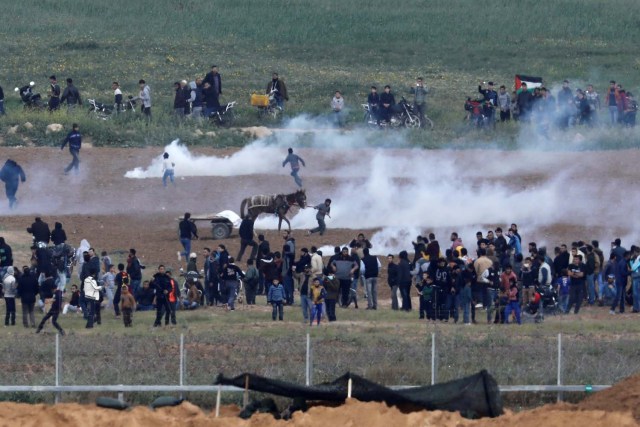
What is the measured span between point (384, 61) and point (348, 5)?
1471 centimetres

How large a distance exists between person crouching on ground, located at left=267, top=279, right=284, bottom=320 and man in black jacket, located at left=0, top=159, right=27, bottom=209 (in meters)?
12.4

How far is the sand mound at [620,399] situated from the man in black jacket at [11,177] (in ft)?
71.7

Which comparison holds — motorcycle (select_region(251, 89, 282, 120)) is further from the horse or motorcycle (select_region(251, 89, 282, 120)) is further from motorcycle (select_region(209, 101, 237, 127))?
the horse

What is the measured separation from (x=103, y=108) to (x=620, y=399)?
33219 millimetres

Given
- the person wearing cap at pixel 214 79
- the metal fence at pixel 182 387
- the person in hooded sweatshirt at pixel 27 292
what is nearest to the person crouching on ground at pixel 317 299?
the person in hooded sweatshirt at pixel 27 292

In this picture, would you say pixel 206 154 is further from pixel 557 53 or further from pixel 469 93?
pixel 557 53

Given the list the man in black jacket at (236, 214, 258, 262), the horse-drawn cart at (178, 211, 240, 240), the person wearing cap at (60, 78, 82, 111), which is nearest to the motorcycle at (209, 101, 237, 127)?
the person wearing cap at (60, 78, 82, 111)

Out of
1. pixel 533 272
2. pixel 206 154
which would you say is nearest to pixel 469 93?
pixel 206 154

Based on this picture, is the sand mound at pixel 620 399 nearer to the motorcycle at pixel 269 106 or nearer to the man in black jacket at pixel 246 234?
the man in black jacket at pixel 246 234

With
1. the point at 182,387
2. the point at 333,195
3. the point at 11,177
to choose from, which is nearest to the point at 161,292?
the point at 182,387

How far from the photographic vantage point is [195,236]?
113 feet

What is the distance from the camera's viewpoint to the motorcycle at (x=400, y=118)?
48.8 m

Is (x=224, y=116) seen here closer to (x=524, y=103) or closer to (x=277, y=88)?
(x=277, y=88)

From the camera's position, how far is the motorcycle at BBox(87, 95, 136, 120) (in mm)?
49656
